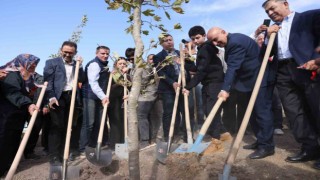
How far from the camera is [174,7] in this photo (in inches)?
89.4

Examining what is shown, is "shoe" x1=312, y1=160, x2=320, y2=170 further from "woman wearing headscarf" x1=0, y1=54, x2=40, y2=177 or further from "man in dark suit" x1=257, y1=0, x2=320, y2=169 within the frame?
"woman wearing headscarf" x1=0, y1=54, x2=40, y2=177

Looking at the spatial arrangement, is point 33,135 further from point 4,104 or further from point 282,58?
point 282,58

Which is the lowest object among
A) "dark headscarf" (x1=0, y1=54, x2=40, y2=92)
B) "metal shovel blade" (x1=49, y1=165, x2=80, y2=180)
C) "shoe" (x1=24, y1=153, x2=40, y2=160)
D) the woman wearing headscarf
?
"shoe" (x1=24, y1=153, x2=40, y2=160)

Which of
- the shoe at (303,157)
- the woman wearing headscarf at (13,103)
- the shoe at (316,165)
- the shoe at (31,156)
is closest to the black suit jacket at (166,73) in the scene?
the woman wearing headscarf at (13,103)

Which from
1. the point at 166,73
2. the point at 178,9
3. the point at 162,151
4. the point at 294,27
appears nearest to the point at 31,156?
the point at 162,151

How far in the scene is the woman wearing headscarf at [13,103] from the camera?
4.18m

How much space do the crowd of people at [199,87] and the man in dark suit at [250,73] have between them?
0.01 metres

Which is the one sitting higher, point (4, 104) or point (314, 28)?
point (314, 28)

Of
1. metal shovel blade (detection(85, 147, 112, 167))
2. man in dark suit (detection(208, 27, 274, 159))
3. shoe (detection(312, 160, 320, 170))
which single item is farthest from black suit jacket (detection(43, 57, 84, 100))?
shoe (detection(312, 160, 320, 170))

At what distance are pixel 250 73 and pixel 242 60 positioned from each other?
29 cm

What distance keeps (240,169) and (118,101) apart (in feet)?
9.61

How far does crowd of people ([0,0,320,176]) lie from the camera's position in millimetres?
3422

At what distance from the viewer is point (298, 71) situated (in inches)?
137

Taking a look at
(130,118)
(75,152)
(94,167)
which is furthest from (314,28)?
(75,152)
